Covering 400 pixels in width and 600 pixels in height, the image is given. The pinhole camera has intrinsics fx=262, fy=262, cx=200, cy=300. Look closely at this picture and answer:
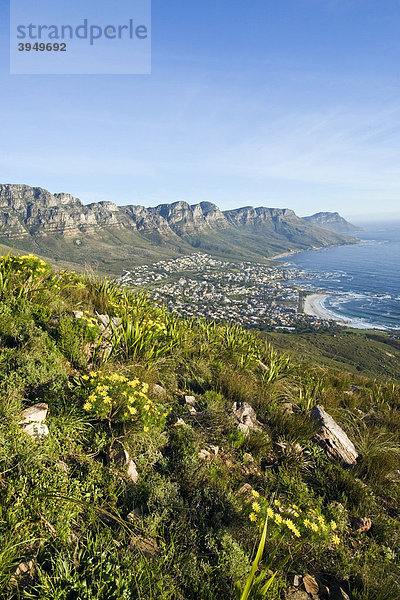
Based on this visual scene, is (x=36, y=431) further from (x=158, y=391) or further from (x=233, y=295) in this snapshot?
(x=233, y=295)

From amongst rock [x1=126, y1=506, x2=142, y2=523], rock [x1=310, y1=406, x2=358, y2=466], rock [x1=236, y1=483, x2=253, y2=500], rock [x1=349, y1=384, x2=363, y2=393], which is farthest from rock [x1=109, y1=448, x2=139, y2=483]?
rock [x1=349, y1=384, x2=363, y2=393]

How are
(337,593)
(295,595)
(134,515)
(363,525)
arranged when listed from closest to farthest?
(295,595), (337,593), (134,515), (363,525)

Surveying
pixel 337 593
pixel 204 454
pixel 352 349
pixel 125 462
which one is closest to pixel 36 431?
pixel 125 462

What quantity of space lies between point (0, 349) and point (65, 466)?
7.33ft

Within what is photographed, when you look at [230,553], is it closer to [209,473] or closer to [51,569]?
[209,473]

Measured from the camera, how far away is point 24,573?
2037mm

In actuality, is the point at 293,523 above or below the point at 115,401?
below

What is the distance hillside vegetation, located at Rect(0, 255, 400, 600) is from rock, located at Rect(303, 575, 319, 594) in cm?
1

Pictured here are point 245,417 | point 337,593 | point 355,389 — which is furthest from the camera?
point 355,389

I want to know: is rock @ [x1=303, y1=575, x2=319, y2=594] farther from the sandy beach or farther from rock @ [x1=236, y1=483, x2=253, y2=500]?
the sandy beach

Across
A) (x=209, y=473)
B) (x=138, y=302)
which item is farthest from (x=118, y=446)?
(x=138, y=302)

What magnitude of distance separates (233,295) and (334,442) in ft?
462

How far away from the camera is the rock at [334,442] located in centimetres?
446

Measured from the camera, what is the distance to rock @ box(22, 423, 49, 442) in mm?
2896
